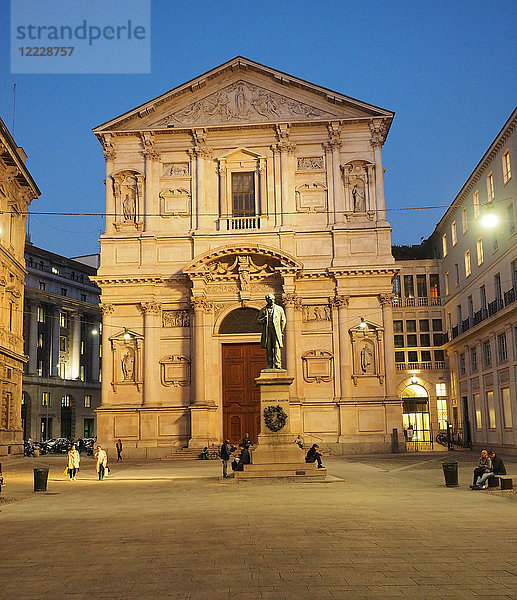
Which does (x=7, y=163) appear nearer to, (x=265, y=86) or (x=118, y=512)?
(x=265, y=86)

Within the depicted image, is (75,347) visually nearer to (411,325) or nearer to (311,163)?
(411,325)

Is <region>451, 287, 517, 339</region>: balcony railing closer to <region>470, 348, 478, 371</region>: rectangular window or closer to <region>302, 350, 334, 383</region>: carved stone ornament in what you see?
<region>470, 348, 478, 371</region>: rectangular window

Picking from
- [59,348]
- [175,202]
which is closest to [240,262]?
[175,202]

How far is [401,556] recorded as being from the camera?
1048 centimetres

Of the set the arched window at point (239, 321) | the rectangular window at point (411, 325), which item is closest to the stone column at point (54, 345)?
the rectangular window at point (411, 325)

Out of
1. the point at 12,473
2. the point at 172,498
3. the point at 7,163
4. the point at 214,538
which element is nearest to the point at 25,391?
the point at 7,163

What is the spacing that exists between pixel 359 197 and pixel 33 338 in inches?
1794

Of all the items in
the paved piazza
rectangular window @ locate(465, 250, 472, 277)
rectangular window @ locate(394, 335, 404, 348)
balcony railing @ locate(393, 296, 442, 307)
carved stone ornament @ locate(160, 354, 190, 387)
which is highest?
rectangular window @ locate(465, 250, 472, 277)

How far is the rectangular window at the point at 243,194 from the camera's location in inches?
1683

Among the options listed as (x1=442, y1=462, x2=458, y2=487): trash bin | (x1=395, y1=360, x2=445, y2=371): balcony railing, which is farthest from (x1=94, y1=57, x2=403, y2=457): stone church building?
(x1=395, y1=360, x2=445, y2=371): balcony railing

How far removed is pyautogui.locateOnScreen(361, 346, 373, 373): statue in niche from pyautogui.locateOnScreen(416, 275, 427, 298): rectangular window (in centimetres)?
2352

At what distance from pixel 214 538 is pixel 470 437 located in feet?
140

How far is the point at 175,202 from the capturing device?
42.7 meters

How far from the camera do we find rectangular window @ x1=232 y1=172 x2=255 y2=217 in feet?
140
